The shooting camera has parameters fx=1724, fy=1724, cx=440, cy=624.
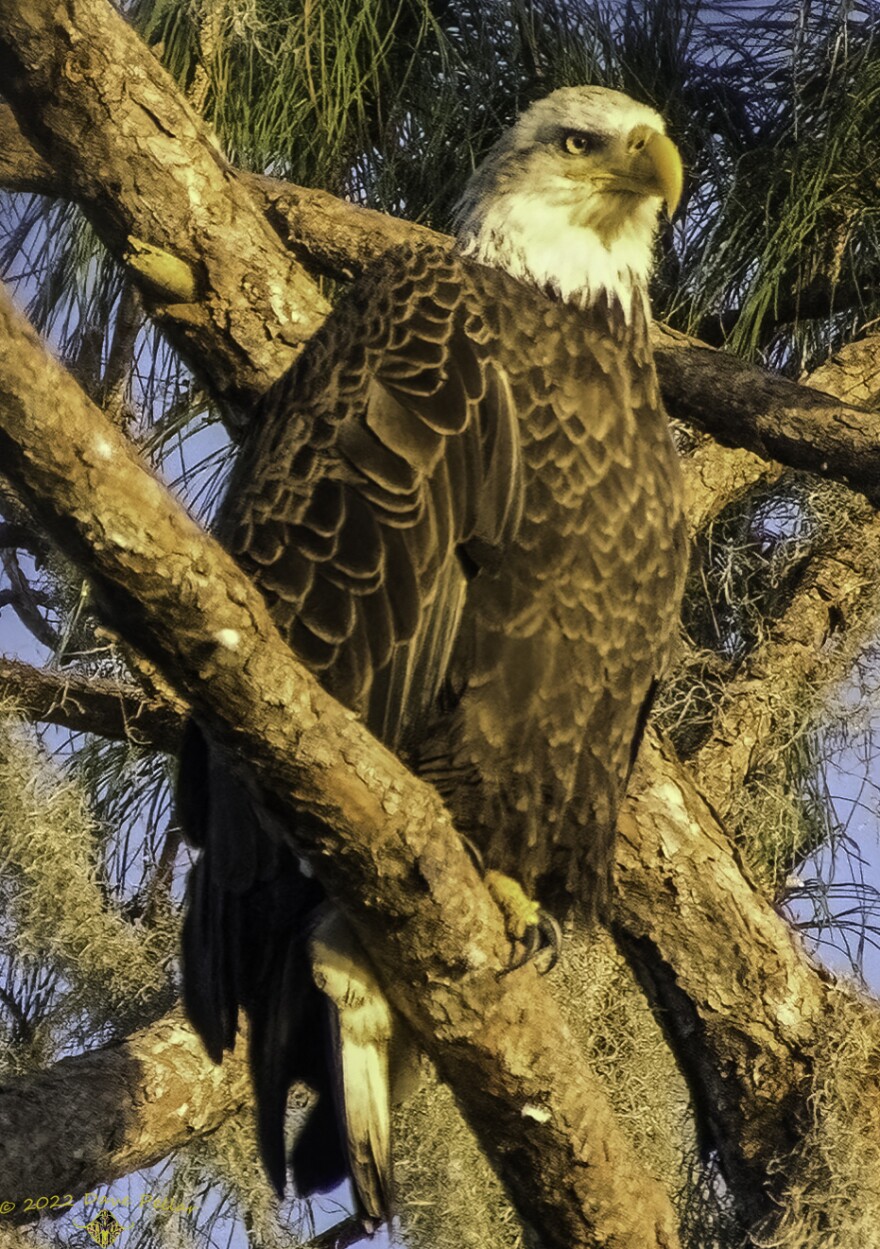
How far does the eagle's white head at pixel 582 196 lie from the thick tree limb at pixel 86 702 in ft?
4.38

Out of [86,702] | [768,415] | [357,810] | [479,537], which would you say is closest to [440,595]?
[479,537]

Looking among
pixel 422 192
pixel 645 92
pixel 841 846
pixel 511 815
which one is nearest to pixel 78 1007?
pixel 511 815

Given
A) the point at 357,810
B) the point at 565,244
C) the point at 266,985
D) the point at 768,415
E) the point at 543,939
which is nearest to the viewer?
the point at 357,810

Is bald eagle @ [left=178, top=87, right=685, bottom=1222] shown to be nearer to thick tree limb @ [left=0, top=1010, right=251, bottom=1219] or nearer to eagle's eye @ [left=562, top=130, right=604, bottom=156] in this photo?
eagle's eye @ [left=562, top=130, right=604, bottom=156]

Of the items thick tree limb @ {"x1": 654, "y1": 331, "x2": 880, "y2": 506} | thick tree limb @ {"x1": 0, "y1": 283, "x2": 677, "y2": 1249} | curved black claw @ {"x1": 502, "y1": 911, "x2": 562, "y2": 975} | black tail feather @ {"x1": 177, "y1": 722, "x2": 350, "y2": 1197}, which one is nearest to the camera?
thick tree limb @ {"x1": 0, "y1": 283, "x2": 677, "y2": 1249}

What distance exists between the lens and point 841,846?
4457mm

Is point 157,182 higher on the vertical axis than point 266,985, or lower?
higher

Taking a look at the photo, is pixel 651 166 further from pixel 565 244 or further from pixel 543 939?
pixel 543 939

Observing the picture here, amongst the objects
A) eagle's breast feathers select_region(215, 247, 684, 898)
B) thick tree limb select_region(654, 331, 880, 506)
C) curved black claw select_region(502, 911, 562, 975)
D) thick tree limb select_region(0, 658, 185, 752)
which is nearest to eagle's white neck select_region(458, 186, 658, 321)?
eagle's breast feathers select_region(215, 247, 684, 898)

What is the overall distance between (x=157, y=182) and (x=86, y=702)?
4.05 ft

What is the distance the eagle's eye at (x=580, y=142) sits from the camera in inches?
131

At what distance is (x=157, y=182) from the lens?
3510 mm

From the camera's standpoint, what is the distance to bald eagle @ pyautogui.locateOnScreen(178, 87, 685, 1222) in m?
2.72

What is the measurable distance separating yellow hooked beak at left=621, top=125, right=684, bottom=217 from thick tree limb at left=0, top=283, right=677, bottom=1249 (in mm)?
1453
